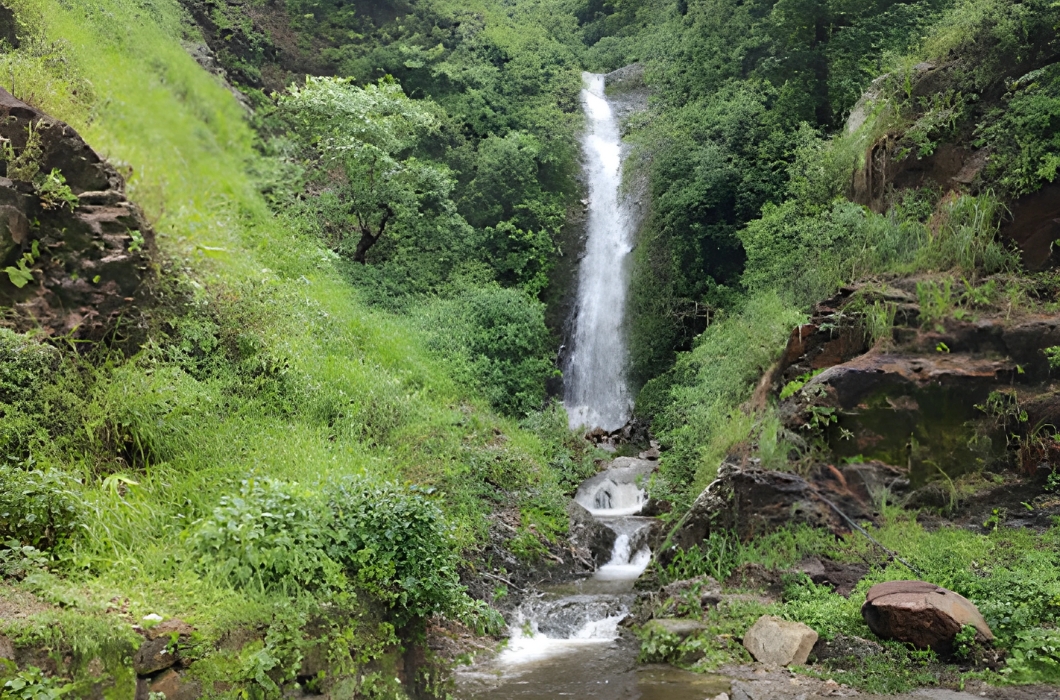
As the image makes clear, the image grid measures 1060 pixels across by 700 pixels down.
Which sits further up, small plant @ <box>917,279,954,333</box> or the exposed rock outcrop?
small plant @ <box>917,279,954,333</box>

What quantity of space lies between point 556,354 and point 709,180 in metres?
5.53

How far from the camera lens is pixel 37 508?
193 inches

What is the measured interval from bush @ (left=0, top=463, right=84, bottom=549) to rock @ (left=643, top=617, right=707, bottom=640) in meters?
5.45

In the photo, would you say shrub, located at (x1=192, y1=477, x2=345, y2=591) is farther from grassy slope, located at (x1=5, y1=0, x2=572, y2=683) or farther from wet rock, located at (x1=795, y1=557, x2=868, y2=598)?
wet rock, located at (x1=795, y1=557, x2=868, y2=598)

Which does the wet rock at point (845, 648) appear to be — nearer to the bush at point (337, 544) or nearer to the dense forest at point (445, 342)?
the dense forest at point (445, 342)

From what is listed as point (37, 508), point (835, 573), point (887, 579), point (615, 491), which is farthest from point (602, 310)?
point (37, 508)

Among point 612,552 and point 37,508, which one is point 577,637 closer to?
point 612,552

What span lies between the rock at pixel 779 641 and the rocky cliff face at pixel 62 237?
712cm

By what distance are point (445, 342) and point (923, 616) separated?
389 inches

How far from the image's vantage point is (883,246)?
10.6m

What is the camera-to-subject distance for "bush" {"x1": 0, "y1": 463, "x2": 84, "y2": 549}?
15.8 ft

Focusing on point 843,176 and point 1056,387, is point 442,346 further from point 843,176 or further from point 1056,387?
point 1056,387


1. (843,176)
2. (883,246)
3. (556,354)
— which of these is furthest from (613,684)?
(556,354)

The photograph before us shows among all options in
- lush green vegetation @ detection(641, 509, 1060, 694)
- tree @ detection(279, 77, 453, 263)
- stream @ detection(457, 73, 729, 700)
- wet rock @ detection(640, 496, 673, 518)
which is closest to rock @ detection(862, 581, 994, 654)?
lush green vegetation @ detection(641, 509, 1060, 694)
